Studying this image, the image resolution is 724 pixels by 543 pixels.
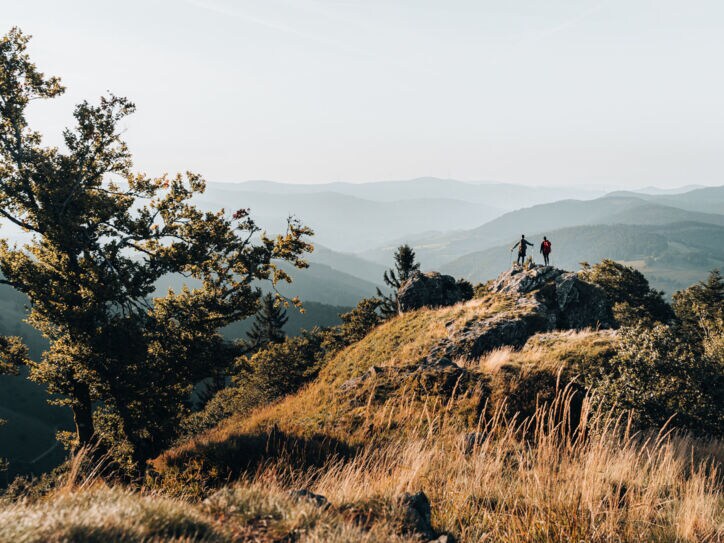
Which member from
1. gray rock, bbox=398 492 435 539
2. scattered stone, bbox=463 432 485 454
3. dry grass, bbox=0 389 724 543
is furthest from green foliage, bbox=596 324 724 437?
gray rock, bbox=398 492 435 539

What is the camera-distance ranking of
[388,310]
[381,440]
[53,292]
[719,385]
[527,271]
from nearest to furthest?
→ [381,440]
[719,385]
[53,292]
[527,271]
[388,310]

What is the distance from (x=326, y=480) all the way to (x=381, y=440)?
2.93m

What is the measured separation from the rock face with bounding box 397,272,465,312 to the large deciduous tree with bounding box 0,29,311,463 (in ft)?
50.6

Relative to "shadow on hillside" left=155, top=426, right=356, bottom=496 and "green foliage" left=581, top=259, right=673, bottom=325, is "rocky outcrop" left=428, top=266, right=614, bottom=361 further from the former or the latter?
"green foliage" left=581, top=259, right=673, bottom=325

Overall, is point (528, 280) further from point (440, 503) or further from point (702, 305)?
point (702, 305)

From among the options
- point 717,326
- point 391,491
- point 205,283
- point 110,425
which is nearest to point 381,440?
point 391,491

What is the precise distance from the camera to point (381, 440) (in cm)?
750

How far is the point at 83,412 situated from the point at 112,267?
623 cm

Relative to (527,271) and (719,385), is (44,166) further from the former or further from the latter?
(527,271)

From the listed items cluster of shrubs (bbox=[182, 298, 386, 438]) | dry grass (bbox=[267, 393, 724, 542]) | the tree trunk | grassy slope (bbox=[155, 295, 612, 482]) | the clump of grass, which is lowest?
cluster of shrubs (bbox=[182, 298, 386, 438])

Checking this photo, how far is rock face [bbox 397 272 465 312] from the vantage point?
3084 cm

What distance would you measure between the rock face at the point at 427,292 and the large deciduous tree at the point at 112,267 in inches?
607

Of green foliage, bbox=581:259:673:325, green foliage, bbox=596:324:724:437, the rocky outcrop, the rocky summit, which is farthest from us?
green foliage, bbox=581:259:673:325

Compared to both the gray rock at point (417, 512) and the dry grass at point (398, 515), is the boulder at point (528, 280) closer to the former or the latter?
the dry grass at point (398, 515)
